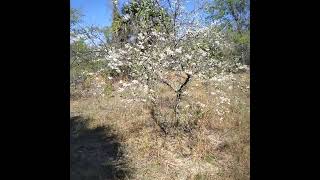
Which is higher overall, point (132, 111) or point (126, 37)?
point (126, 37)

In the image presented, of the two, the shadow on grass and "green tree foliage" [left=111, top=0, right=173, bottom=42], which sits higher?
"green tree foliage" [left=111, top=0, right=173, bottom=42]

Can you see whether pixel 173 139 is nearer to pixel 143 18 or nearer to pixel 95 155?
pixel 95 155

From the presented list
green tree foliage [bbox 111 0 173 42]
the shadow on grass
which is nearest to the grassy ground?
the shadow on grass

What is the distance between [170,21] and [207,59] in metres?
1.17

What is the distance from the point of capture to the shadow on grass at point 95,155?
6449 millimetres

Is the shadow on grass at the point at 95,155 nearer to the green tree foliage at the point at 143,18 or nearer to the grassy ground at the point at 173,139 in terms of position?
the grassy ground at the point at 173,139

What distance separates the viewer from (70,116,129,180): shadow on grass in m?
6.45

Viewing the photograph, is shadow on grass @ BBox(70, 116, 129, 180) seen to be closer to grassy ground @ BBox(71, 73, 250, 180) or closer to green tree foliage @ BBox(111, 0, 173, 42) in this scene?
grassy ground @ BBox(71, 73, 250, 180)

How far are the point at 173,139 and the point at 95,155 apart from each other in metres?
1.64

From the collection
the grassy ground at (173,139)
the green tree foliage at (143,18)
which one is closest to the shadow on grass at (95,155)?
the grassy ground at (173,139)
